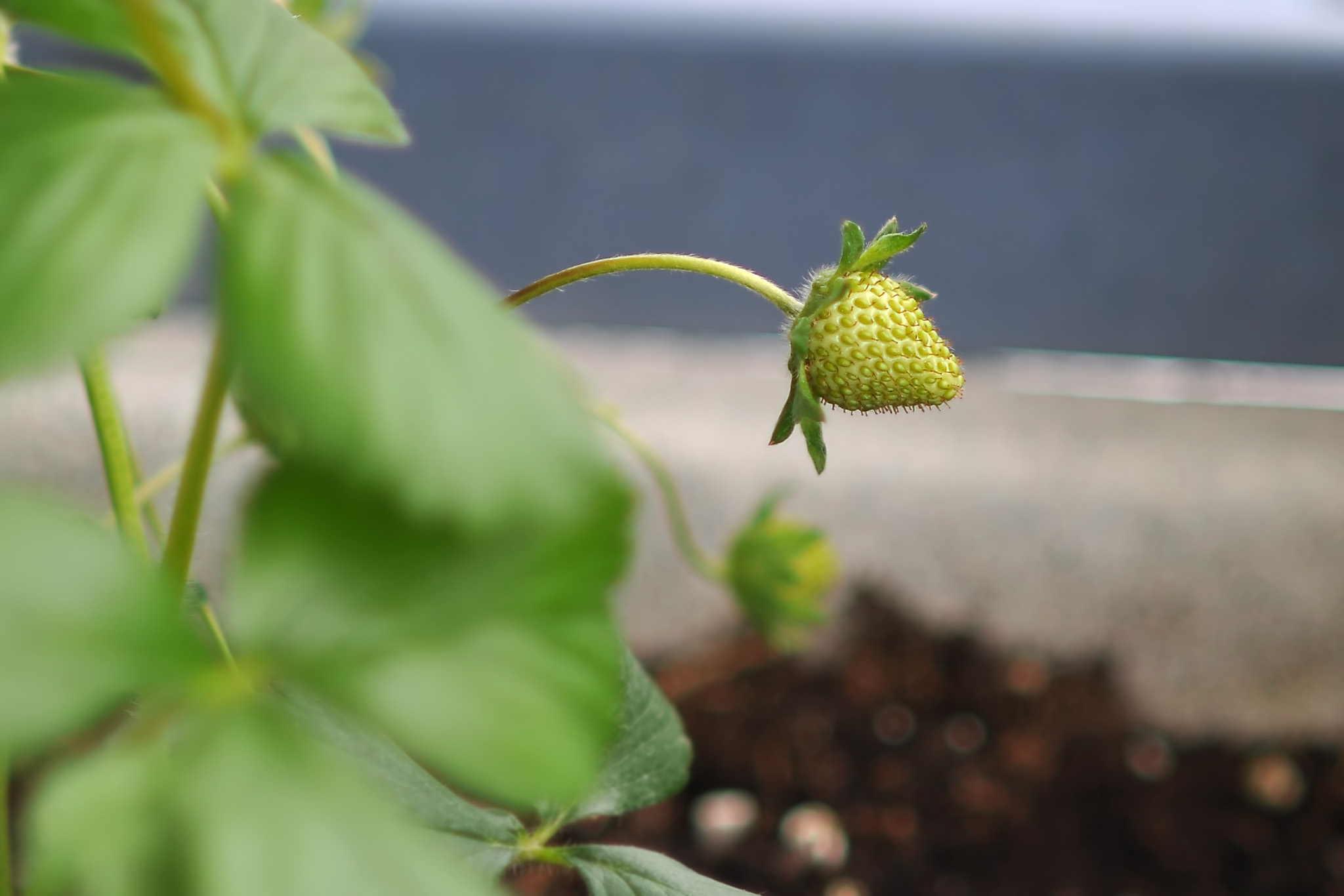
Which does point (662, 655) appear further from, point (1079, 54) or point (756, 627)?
point (1079, 54)

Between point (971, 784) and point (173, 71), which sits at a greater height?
point (173, 71)

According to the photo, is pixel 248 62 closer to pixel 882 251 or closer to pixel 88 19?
pixel 88 19

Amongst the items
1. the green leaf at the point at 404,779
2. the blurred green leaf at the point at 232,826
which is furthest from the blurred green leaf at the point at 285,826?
→ the green leaf at the point at 404,779

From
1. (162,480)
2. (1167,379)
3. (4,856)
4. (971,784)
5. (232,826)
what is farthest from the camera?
(1167,379)

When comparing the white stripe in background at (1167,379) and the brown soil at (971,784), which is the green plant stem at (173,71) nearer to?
the brown soil at (971,784)

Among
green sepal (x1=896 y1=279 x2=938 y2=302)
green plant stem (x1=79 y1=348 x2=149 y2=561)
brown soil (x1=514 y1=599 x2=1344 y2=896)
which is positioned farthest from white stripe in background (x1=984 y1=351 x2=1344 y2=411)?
green plant stem (x1=79 y1=348 x2=149 y2=561)

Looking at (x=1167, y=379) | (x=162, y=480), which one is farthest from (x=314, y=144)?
(x=1167, y=379)

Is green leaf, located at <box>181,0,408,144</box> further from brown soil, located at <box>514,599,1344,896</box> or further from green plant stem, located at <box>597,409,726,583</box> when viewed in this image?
brown soil, located at <box>514,599,1344,896</box>
